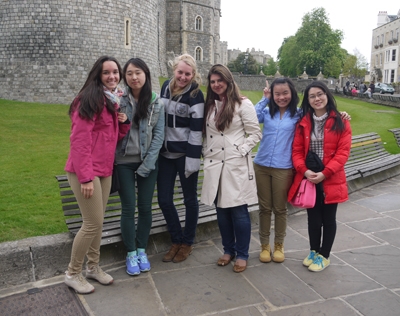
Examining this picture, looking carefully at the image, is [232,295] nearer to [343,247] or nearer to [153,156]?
[153,156]

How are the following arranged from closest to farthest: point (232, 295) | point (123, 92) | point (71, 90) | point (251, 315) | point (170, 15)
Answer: point (251, 315), point (232, 295), point (123, 92), point (71, 90), point (170, 15)

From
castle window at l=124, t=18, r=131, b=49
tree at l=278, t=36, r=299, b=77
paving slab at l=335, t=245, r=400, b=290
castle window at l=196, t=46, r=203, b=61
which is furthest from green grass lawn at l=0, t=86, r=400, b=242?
tree at l=278, t=36, r=299, b=77

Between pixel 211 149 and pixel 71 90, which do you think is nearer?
pixel 211 149

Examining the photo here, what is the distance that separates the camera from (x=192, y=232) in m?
3.96

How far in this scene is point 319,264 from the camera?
3.67 meters

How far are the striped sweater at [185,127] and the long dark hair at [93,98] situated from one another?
66 cm

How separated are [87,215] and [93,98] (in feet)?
3.07

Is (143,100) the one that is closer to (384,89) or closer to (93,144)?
(93,144)

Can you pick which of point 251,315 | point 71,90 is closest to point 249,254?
point 251,315

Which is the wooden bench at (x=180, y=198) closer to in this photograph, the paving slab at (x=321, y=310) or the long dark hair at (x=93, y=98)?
the long dark hair at (x=93, y=98)

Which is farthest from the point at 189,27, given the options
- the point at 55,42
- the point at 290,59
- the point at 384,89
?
the point at 290,59

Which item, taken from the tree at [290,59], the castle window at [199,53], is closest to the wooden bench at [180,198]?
the castle window at [199,53]

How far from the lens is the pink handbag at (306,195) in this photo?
11.7ft

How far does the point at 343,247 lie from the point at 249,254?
1.05 meters
